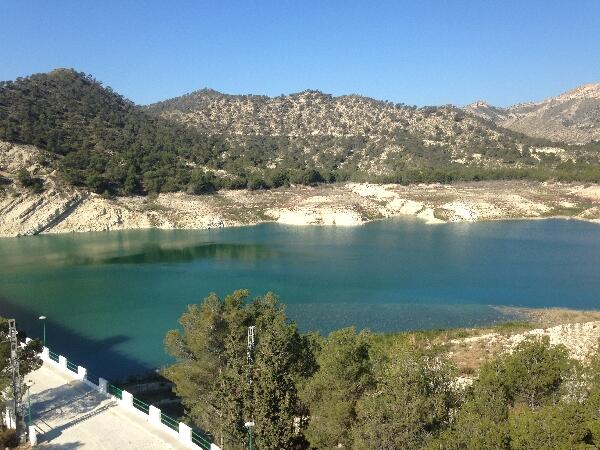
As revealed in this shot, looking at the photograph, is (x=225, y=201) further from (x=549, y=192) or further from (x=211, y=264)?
(x=549, y=192)

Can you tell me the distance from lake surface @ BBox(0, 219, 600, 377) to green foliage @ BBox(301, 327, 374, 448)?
14258 millimetres

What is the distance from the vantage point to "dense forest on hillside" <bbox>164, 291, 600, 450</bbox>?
1145 centimetres

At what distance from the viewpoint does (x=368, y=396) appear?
13.5 metres

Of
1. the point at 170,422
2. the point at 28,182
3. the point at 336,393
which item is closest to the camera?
the point at 336,393

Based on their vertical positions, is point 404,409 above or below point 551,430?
below

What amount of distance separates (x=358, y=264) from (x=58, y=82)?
308 feet

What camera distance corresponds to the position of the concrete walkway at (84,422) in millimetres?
15719

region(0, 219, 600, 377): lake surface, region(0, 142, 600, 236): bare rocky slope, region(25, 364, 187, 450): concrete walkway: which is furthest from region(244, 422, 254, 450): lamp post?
region(0, 142, 600, 236): bare rocky slope

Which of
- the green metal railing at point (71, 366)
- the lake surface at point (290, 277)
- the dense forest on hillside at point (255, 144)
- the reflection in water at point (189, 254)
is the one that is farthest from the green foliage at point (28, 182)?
the green metal railing at point (71, 366)

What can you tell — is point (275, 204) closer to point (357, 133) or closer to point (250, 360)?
point (357, 133)

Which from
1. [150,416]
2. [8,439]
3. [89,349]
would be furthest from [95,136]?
[150,416]

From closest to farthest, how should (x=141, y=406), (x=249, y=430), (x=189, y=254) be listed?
(x=249, y=430) < (x=141, y=406) < (x=189, y=254)

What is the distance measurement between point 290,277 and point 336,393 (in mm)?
30521

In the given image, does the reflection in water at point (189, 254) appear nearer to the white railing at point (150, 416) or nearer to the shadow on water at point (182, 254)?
the shadow on water at point (182, 254)
